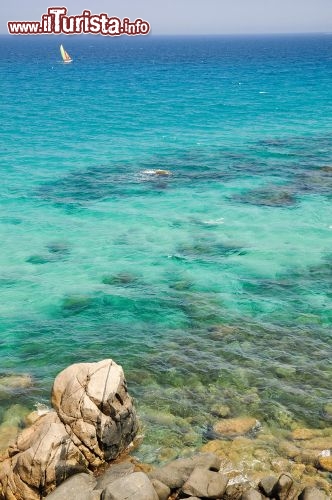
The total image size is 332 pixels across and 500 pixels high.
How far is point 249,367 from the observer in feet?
80.6

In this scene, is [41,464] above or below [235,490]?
above

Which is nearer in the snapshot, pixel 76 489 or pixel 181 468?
pixel 76 489

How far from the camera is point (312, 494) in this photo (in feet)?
52.9

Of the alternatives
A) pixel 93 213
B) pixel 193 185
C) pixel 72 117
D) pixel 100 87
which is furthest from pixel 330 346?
pixel 100 87

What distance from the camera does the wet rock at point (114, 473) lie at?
1697cm

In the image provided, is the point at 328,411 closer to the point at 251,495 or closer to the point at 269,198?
the point at 251,495

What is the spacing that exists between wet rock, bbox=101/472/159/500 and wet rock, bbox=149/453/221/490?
3.51ft

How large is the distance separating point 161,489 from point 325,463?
5490mm

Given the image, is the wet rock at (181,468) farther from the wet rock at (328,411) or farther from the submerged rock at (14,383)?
the submerged rock at (14,383)

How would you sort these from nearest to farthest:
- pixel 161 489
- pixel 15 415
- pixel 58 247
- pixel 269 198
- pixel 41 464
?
pixel 161 489
pixel 41 464
pixel 15 415
pixel 58 247
pixel 269 198

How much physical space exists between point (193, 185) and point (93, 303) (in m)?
22.6

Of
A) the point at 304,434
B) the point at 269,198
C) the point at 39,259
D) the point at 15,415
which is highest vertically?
the point at 269,198

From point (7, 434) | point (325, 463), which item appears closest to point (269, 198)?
point (325, 463)

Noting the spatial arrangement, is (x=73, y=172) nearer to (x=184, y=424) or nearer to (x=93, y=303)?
(x=93, y=303)
